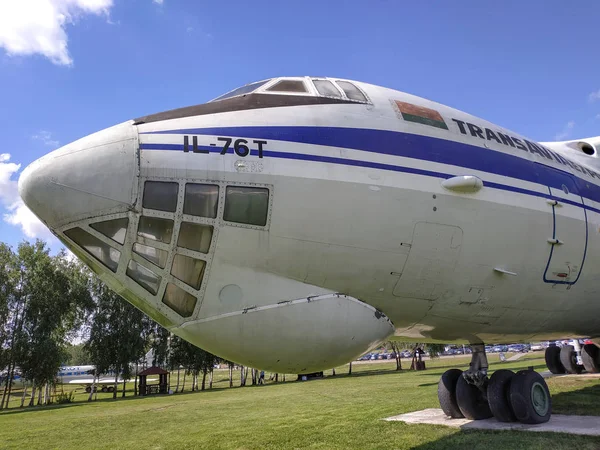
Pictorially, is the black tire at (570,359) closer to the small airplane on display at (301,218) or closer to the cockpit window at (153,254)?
the small airplane on display at (301,218)

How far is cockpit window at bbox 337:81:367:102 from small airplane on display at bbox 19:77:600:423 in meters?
0.03

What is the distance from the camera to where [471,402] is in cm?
844

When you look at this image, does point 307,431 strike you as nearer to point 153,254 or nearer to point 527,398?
point 527,398

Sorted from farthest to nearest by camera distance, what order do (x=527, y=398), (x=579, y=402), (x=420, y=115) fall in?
(x=579, y=402)
(x=527, y=398)
(x=420, y=115)

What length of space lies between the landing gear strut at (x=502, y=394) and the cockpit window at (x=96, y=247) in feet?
21.3

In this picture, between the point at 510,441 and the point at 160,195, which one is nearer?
the point at 160,195

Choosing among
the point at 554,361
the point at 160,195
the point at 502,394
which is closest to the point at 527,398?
the point at 502,394

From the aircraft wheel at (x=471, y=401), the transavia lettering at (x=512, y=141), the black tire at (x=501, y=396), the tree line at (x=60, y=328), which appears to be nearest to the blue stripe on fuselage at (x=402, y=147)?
the transavia lettering at (x=512, y=141)

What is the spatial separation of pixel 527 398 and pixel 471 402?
1.29 m

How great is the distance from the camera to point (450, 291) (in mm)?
5484

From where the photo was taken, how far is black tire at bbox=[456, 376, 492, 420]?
843 centimetres

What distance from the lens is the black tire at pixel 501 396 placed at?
7559 millimetres

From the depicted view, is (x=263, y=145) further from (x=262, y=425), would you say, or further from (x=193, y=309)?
(x=262, y=425)

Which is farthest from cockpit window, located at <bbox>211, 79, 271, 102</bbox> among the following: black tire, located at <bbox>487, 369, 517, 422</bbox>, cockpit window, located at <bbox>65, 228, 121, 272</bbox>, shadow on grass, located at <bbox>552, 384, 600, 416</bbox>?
shadow on grass, located at <bbox>552, 384, 600, 416</bbox>
